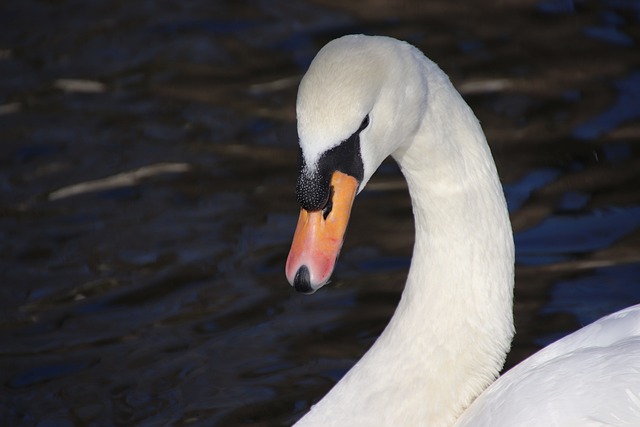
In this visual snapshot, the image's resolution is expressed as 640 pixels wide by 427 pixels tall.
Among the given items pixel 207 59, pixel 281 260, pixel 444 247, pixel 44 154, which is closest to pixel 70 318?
pixel 281 260

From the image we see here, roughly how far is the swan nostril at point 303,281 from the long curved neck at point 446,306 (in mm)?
633

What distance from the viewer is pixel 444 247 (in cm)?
432

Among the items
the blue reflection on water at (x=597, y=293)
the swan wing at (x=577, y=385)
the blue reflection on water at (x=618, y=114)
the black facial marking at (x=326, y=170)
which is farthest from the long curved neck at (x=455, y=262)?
the blue reflection on water at (x=618, y=114)

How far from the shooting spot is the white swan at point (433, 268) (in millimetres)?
3797

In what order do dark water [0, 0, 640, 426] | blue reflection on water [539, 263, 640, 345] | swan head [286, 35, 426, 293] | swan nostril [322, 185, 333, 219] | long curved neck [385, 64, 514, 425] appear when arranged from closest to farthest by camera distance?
swan head [286, 35, 426, 293] → swan nostril [322, 185, 333, 219] → long curved neck [385, 64, 514, 425] → dark water [0, 0, 640, 426] → blue reflection on water [539, 263, 640, 345]

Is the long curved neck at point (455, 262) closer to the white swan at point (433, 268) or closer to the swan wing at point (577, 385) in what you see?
the white swan at point (433, 268)

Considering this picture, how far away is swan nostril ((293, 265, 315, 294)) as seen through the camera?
3.77 meters

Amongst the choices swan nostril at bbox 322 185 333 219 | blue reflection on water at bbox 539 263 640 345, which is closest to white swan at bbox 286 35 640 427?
swan nostril at bbox 322 185 333 219

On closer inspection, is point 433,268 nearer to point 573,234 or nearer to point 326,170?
point 326,170

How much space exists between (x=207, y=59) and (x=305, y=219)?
4.88 meters

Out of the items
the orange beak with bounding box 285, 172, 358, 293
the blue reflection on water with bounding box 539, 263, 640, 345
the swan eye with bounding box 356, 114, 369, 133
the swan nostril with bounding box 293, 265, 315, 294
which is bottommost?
the blue reflection on water with bounding box 539, 263, 640, 345

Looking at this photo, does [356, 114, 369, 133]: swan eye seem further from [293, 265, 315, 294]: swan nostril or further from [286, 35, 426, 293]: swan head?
[293, 265, 315, 294]: swan nostril

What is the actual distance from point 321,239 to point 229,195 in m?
3.22

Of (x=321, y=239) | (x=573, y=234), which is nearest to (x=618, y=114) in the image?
(x=573, y=234)
